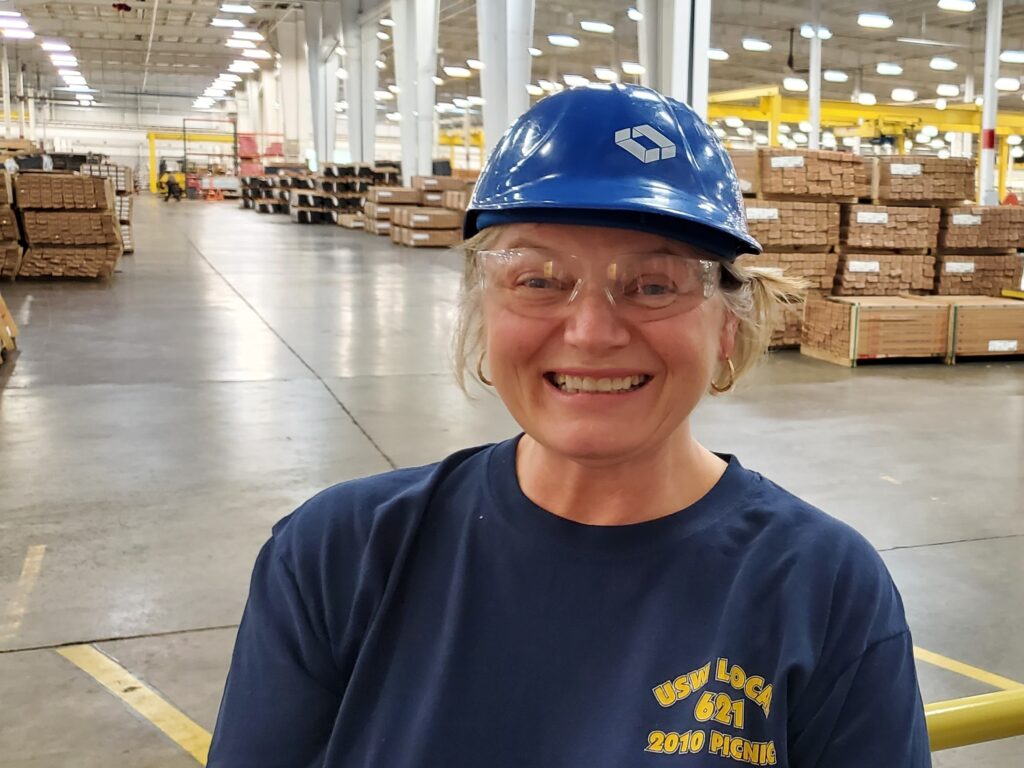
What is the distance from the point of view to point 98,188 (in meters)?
15.1

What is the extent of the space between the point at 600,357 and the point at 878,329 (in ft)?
30.7

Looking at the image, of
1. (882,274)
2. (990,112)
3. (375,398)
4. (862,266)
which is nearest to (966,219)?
(882,274)

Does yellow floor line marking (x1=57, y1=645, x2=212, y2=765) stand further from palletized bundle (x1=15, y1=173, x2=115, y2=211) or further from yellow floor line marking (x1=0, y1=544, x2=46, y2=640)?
palletized bundle (x1=15, y1=173, x2=115, y2=211)

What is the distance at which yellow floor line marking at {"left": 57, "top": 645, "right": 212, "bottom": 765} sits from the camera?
3.25 metres

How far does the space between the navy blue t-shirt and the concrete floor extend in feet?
7.18

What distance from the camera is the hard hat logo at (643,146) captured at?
46.4 inches

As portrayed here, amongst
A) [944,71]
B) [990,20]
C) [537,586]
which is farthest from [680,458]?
[944,71]

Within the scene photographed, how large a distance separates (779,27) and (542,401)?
1219 inches

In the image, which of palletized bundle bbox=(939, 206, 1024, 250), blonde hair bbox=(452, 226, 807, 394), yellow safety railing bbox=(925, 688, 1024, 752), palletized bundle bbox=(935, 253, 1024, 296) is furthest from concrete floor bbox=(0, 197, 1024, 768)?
blonde hair bbox=(452, 226, 807, 394)


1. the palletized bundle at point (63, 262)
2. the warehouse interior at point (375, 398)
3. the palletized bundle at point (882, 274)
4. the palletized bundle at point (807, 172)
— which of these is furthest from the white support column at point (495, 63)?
the palletized bundle at point (882, 274)

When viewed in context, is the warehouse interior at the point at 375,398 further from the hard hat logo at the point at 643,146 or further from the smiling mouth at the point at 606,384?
the smiling mouth at the point at 606,384

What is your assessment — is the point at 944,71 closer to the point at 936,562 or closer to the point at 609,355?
the point at 936,562

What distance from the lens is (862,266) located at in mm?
10609

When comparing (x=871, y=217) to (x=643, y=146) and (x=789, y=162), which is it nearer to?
(x=789, y=162)
